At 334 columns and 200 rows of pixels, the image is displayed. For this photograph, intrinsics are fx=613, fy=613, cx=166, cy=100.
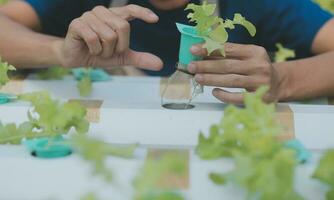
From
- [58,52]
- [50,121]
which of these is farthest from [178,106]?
[58,52]

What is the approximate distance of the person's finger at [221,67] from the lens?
37.0 inches

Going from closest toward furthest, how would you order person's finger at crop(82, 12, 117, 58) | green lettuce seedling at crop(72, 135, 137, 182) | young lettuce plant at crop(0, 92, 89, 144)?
green lettuce seedling at crop(72, 135, 137, 182)
young lettuce plant at crop(0, 92, 89, 144)
person's finger at crop(82, 12, 117, 58)

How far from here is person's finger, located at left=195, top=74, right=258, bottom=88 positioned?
→ 3.13ft

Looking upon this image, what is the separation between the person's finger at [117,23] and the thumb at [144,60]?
0.17ft

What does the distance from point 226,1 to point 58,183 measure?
1075 mm

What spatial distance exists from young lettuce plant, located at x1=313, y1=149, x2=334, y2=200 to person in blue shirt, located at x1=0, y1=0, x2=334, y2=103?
1.20 ft

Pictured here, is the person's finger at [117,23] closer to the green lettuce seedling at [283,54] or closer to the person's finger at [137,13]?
the person's finger at [137,13]

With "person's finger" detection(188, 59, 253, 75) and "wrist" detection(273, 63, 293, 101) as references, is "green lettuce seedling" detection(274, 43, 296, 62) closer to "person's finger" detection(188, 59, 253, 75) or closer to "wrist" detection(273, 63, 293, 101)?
"wrist" detection(273, 63, 293, 101)

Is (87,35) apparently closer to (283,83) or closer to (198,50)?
(198,50)

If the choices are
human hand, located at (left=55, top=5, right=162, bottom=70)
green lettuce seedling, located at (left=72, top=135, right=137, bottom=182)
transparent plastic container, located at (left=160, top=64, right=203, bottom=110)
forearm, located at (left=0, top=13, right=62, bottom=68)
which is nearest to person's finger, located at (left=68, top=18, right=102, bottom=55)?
human hand, located at (left=55, top=5, right=162, bottom=70)

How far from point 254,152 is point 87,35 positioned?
1.91 ft

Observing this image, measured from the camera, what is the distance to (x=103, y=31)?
1041mm

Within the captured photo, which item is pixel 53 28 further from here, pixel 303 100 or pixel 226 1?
pixel 303 100

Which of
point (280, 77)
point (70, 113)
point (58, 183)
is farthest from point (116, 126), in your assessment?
point (280, 77)
